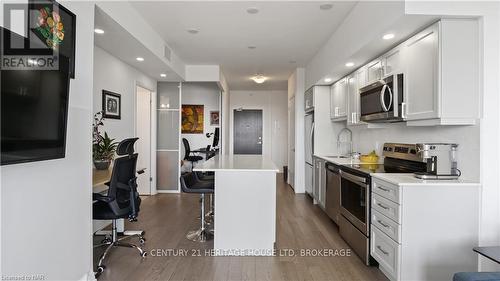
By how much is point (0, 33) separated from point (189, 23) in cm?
267

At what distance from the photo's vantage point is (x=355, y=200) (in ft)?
10.7

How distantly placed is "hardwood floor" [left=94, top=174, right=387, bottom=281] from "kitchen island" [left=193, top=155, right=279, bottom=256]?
191 mm

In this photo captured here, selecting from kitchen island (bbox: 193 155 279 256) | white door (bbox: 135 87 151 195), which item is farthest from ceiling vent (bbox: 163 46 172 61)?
kitchen island (bbox: 193 155 279 256)

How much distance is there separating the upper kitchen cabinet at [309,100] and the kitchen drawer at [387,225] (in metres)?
3.24

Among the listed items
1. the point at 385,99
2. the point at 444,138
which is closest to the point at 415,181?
the point at 444,138

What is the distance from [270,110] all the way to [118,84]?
6054 mm

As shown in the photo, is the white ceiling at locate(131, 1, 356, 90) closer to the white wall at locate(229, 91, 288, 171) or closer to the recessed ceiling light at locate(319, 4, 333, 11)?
the recessed ceiling light at locate(319, 4, 333, 11)

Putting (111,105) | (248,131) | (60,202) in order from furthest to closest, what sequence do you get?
1. (248,131)
2. (111,105)
3. (60,202)

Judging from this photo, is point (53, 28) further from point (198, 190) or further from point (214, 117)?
point (214, 117)

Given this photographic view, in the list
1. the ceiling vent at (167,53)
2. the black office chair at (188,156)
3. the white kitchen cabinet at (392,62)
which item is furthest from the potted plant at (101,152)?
the black office chair at (188,156)

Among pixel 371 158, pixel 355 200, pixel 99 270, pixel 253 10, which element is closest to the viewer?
pixel 99 270

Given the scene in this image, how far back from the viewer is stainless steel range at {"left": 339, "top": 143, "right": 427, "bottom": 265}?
2.97 meters

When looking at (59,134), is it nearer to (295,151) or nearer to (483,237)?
(483,237)

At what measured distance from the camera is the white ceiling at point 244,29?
11.3 feet
